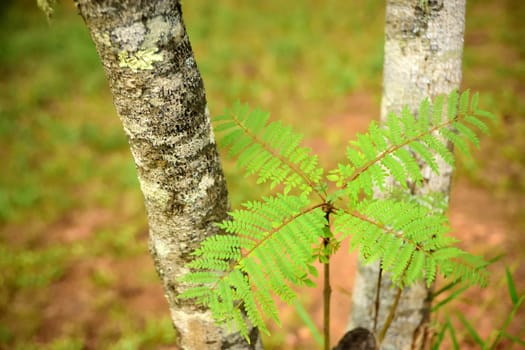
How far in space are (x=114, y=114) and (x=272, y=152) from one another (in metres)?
5.42

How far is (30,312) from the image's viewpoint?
3660mm

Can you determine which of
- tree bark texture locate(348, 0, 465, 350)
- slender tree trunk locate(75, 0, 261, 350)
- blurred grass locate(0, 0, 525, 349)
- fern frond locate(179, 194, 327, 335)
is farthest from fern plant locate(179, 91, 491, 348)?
blurred grass locate(0, 0, 525, 349)

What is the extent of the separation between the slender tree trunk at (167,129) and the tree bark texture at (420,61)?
3.22 ft

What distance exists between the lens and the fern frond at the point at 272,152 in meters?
1.48

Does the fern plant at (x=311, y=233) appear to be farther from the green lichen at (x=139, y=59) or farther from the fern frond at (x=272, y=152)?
the green lichen at (x=139, y=59)

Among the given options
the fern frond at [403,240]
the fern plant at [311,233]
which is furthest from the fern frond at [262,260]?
the fern frond at [403,240]

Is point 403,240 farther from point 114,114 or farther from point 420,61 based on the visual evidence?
point 114,114

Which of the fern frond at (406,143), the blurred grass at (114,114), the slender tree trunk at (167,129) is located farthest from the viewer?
the blurred grass at (114,114)

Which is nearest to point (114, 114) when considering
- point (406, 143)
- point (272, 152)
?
point (272, 152)

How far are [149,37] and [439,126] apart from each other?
98cm

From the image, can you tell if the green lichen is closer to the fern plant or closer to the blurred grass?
the fern plant

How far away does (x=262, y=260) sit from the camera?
4.09ft

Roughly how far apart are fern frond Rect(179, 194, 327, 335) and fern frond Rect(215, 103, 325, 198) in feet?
0.42

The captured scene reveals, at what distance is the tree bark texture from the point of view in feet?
5.73
